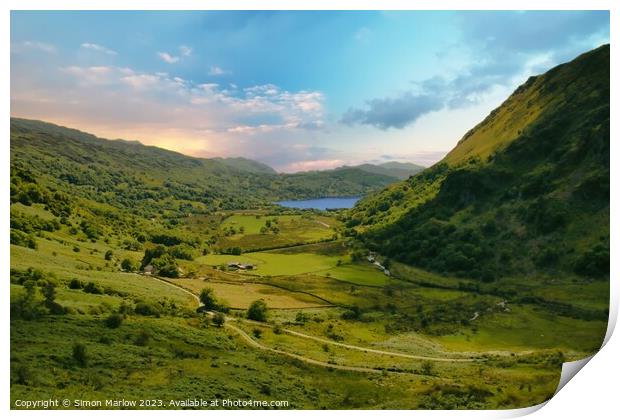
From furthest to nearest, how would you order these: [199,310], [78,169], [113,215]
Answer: [78,169] → [113,215] → [199,310]

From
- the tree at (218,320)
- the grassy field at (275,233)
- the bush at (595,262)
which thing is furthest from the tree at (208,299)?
the grassy field at (275,233)

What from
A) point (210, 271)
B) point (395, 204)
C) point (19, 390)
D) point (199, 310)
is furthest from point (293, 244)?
point (19, 390)

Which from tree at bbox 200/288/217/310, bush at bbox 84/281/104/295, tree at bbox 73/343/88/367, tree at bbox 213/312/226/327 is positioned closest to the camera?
tree at bbox 73/343/88/367

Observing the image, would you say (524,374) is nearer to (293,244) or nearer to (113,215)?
(293,244)

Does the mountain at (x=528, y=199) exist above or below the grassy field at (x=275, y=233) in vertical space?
above

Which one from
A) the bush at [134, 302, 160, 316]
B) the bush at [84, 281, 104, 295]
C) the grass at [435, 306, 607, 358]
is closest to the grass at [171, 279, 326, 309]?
the bush at [134, 302, 160, 316]

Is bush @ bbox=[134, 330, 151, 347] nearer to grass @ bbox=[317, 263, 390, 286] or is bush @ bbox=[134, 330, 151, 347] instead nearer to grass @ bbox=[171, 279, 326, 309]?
grass @ bbox=[171, 279, 326, 309]

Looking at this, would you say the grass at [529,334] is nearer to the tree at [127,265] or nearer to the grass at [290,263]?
the grass at [290,263]
